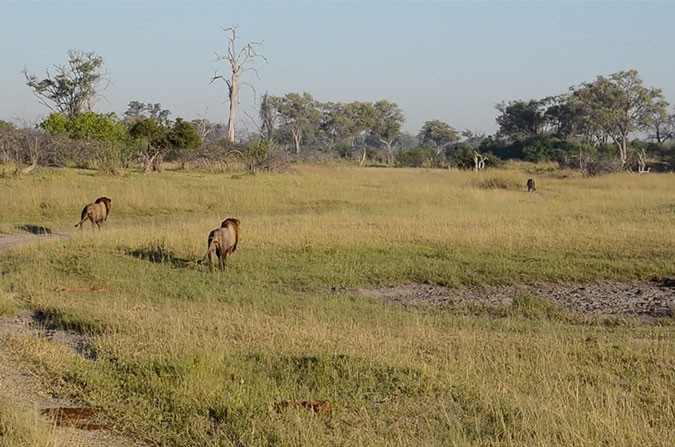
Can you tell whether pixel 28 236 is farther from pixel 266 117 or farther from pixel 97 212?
pixel 266 117

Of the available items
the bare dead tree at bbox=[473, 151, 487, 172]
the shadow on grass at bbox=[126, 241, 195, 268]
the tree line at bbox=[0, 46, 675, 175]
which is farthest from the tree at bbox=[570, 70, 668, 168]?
the shadow on grass at bbox=[126, 241, 195, 268]

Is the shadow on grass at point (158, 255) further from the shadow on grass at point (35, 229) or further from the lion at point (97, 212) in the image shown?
the shadow on grass at point (35, 229)

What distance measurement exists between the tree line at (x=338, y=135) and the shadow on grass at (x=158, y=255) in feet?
51.2

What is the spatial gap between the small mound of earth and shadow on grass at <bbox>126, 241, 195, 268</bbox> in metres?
3.12

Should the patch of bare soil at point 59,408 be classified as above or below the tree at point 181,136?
below

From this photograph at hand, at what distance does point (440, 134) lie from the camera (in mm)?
86438

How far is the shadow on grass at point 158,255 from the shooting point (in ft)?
43.7

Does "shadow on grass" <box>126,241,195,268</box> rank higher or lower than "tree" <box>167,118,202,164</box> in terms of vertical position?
lower

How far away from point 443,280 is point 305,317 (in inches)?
159

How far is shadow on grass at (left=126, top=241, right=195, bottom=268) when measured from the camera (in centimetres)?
1332

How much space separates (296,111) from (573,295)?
68780 mm

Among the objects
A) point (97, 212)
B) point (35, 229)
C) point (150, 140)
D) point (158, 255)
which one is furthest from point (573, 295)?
point (150, 140)

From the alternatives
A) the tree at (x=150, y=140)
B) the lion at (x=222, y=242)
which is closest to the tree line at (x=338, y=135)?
the tree at (x=150, y=140)

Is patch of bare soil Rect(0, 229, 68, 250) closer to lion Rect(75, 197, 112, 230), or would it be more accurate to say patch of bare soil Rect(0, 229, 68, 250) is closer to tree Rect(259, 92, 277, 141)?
lion Rect(75, 197, 112, 230)
